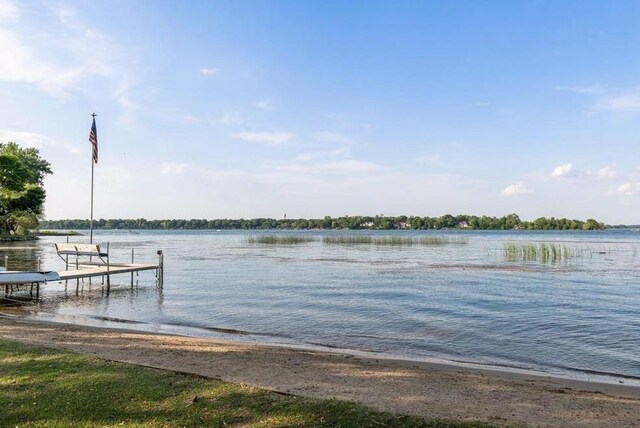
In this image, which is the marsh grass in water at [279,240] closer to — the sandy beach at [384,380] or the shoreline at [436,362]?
the shoreline at [436,362]

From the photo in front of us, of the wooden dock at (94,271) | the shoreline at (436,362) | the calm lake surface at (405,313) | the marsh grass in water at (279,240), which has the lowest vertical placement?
the marsh grass in water at (279,240)

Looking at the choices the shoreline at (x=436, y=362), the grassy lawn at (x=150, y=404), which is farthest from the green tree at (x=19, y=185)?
the grassy lawn at (x=150, y=404)

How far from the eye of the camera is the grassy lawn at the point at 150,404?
5281mm

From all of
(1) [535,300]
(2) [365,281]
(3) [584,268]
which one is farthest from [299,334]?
(3) [584,268]

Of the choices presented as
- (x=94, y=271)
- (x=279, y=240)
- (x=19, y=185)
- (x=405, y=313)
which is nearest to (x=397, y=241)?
(x=279, y=240)

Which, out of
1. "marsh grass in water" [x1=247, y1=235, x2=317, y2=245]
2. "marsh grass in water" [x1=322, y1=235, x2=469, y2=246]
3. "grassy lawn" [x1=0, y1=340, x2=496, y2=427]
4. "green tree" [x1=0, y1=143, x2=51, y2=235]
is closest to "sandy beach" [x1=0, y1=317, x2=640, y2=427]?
"grassy lawn" [x1=0, y1=340, x2=496, y2=427]

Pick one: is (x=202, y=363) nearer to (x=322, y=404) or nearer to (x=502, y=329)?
(x=322, y=404)

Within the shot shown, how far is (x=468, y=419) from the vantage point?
18.5ft

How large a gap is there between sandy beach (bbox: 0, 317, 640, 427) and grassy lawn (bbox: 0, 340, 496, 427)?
577 mm

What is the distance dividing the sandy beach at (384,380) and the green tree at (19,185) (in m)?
46.3

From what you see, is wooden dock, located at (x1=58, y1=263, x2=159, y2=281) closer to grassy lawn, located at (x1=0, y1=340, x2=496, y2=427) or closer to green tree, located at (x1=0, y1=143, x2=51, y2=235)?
grassy lawn, located at (x1=0, y1=340, x2=496, y2=427)

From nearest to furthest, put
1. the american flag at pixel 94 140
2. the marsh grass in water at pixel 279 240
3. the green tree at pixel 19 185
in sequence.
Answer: the american flag at pixel 94 140 < the green tree at pixel 19 185 < the marsh grass in water at pixel 279 240

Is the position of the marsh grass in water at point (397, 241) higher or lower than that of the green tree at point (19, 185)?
lower

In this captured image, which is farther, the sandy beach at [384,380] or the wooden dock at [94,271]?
the wooden dock at [94,271]
